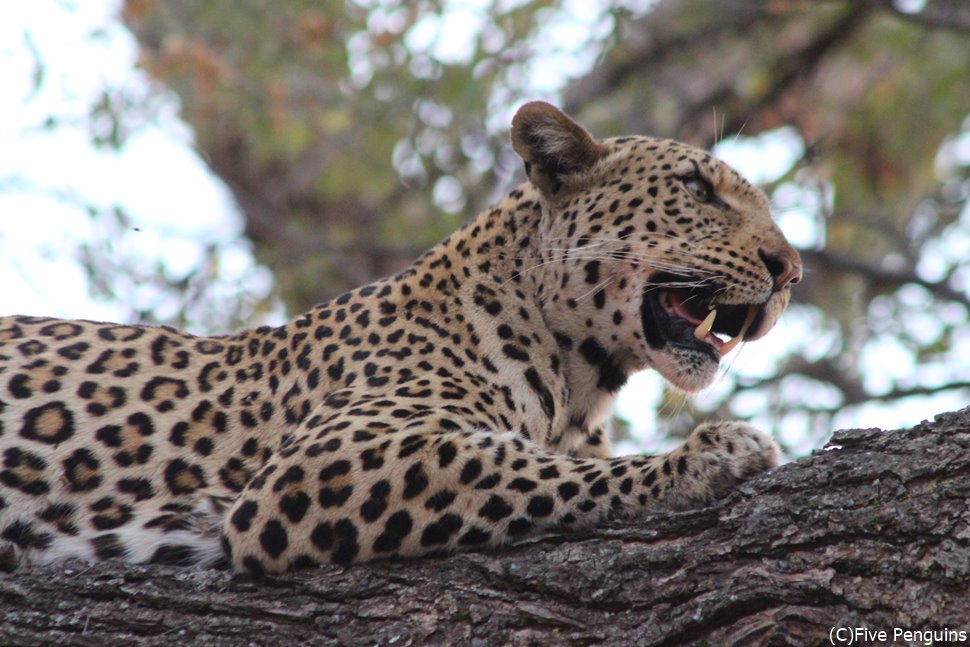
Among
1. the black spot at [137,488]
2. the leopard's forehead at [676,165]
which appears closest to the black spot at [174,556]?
the black spot at [137,488]

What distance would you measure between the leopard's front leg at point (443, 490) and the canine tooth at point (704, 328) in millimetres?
1381

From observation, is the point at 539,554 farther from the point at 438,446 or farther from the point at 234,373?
the point at 234,373

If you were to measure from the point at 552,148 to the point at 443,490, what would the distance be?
8.44ft

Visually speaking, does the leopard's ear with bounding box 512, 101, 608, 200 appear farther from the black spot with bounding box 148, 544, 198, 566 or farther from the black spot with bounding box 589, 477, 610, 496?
the black spot with bounding box 148, 544, 198, 566

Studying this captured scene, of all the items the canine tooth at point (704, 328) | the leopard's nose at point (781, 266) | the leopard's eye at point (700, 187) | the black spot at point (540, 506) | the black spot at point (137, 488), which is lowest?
the black spot at point (540, 506)

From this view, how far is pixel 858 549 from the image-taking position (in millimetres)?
4750

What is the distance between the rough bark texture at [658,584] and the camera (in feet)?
15.3

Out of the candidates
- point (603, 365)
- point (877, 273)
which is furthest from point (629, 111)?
point (603, 365)

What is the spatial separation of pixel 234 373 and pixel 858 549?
390 cm

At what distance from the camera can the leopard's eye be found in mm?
7352

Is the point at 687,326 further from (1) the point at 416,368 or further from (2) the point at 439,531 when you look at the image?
(2) the point at 439,531

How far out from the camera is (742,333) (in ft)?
23.5

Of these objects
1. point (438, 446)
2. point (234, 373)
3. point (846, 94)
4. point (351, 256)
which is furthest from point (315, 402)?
point (846, 94)

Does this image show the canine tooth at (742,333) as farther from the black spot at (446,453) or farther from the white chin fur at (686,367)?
the black spot at (446,453)
